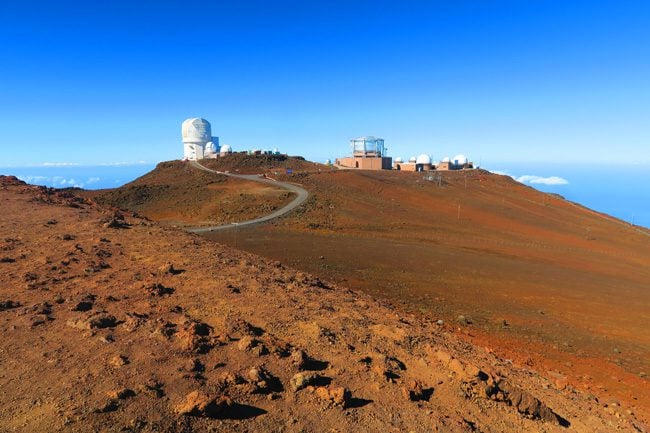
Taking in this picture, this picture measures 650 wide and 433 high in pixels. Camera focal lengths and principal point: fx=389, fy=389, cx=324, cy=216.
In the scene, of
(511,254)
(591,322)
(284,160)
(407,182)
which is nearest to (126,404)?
(591,322)

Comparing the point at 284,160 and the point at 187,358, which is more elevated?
the point at 284,160

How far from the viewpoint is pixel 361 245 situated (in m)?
25.0

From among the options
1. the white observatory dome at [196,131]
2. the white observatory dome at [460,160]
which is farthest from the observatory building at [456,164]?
the white observatory dome at [196,131]

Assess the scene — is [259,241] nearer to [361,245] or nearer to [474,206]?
[361,245]

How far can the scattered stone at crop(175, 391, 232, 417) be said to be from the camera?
4.76 m

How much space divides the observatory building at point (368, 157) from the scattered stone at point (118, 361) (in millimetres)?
69161

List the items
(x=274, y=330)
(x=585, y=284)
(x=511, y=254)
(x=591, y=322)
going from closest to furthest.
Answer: (x=274, y=330) → (x=591, y=322) → (x=585, y=284) → (x=511, y=254)

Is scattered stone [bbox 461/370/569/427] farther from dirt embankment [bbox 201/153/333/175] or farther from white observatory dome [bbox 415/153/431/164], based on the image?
white observatory dome [bbox 415/153/431/164]

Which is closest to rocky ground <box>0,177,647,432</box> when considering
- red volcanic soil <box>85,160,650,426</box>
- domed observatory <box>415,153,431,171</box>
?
red volcanic soil <box>85,160,650,426</box>

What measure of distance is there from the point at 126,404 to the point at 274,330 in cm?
313

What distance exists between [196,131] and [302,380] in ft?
279

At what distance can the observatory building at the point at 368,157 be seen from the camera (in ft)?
241

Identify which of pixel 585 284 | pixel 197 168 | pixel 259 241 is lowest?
pixel 585 284

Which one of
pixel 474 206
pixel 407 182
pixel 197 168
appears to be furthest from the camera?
pixel 197 168
